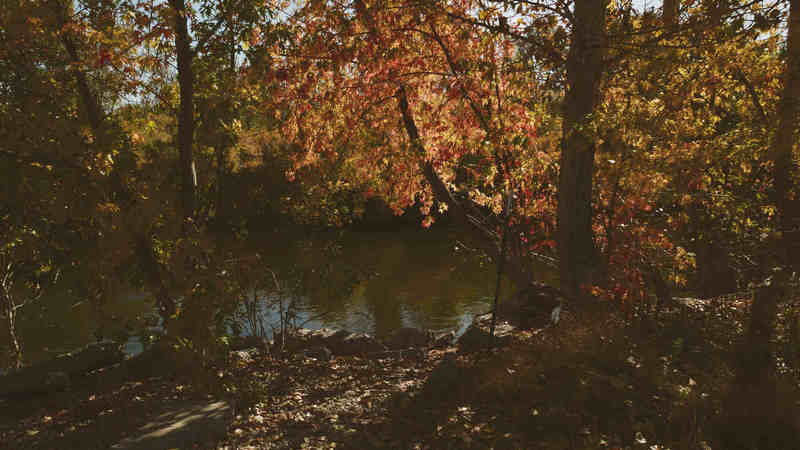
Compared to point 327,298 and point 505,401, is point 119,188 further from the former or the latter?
point 327,298

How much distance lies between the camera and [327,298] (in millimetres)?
10523

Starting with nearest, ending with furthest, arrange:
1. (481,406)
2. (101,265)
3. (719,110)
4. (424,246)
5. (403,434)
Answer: (403,434), (481,406), (101,265), (719,110), (424,246)

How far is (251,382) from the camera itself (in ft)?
17.0

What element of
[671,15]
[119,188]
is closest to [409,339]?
[119,188]

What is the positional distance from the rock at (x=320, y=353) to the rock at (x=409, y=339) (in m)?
1.10

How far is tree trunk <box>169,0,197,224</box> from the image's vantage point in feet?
16.7

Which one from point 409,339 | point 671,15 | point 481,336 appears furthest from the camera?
point 409,339

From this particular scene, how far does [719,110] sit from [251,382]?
7.93 m

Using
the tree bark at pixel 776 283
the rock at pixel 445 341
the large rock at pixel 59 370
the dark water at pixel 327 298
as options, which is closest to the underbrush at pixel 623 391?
the tree bark at pixel 776 283

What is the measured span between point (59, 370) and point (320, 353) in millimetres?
3245

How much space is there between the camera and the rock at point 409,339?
7608mm

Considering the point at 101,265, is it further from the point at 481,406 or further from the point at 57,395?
the point at 481,406

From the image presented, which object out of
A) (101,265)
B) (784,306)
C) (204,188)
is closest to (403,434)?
(101,265)

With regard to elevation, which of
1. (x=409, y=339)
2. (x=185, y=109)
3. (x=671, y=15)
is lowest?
(x=409, y=339)
